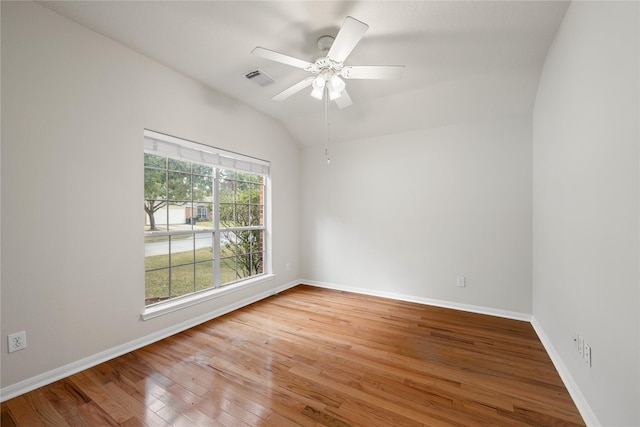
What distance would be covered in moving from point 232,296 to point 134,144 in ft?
6.63

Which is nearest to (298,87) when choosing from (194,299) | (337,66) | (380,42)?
(337,66)

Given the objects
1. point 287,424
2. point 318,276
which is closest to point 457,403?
point 287,424

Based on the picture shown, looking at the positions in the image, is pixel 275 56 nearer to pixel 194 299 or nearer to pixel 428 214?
pixel 194 299

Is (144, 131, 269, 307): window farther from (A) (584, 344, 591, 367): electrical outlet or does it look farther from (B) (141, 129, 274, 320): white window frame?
(A) (584, 344, 591, 367): electrical outlet

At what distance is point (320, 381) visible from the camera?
6.06ft

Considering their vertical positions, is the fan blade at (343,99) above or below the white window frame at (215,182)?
above

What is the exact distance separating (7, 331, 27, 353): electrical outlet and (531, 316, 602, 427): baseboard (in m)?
3.53

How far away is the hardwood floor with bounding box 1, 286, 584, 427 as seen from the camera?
1.52 meters

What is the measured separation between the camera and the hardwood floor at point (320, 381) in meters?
1.52

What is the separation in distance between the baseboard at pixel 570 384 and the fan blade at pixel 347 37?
2590mm

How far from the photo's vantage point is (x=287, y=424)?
1.46 meters

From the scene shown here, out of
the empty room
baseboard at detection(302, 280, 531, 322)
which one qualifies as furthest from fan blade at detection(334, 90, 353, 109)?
baseboard at detection(302, 280, 531, 322)

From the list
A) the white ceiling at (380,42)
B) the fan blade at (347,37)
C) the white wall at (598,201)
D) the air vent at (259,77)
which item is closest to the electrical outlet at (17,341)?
the white ceiling at (380,42)

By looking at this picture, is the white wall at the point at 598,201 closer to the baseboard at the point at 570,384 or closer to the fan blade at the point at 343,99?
the baseboard at the point at 570,384
